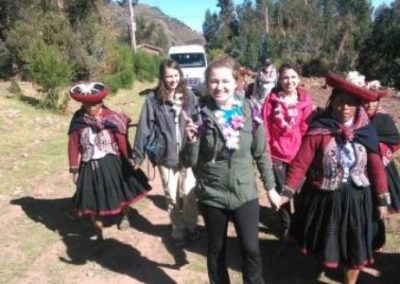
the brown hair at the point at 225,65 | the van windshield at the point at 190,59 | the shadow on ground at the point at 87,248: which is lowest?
the shadow on ground at the point at 87,248

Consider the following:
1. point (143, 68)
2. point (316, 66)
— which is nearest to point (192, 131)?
point (143, 68)

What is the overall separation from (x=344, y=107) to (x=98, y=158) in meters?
2.55

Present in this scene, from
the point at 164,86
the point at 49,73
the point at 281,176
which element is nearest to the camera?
the point at 164,86

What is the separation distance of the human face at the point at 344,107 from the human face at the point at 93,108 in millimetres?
2353

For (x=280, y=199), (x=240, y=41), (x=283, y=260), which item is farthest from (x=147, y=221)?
(x=240, y=41)

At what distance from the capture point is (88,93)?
512 cm

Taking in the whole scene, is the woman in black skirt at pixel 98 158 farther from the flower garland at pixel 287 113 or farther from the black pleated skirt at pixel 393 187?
the black pleated skirt at pixel 393 187

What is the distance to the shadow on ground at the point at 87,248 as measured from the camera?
16.6ft

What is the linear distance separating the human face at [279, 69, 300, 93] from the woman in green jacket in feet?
5.02

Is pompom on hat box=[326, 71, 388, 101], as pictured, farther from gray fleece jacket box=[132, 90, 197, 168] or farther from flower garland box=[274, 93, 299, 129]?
gray fleece jacket box=[132, 90, 197, 168]

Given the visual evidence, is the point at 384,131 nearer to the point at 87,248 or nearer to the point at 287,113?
the point at 287,113

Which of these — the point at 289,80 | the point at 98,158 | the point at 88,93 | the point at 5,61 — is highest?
the point at 289,80

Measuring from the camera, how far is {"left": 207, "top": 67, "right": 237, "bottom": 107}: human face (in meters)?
3.53

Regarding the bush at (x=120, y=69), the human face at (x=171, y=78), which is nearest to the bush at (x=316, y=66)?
the bush at (x=120, y=69)
